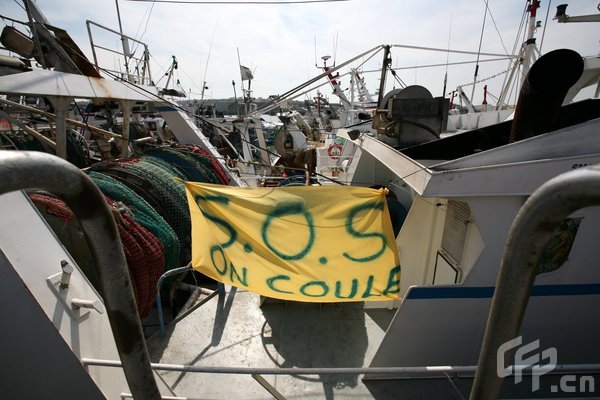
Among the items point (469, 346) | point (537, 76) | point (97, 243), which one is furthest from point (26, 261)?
point (537, 76)

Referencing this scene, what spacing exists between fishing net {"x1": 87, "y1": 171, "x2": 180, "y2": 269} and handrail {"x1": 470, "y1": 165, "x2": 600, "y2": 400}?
15.9 feet

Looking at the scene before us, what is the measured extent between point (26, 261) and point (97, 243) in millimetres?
1991

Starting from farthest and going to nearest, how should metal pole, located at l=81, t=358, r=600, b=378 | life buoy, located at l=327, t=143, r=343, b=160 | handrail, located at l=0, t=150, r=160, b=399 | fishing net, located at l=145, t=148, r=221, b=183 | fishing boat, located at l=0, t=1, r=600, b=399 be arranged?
life buoy, located at l=327, t=143, r=343, b=160 < fishing net, located at l=145, t=148, r=221, b=183 < metal pole, located at l=81, t=358, r=600, b=378 < fishing boat, located at l=0, t=1, r=600, b=399 < handrail, located at l=0, t=150, r=160, b=399

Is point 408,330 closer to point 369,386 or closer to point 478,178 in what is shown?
point 369,386

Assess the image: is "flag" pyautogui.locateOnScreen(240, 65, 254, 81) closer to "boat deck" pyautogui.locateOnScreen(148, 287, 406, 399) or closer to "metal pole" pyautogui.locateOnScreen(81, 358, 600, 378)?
"boat deck" pyautogui.locateOnScreen(148, 287, 406, 399)

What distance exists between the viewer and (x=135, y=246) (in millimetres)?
4188

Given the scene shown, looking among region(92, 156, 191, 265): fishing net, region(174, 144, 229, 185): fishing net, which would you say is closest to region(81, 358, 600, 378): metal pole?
region(92, 156, 191, 265): fishing net

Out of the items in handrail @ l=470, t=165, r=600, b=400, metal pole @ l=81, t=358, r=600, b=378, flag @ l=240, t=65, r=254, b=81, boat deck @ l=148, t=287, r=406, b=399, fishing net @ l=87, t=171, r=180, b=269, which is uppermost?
flag @ l=240, t=65, r=254, b=81

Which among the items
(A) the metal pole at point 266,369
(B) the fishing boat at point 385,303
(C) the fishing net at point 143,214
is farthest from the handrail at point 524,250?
(C) the fishing net at point 143,214

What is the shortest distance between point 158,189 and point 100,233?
5309 mm

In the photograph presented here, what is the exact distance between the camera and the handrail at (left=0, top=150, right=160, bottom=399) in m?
0.88

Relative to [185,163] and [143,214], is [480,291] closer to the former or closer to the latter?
[143,214]

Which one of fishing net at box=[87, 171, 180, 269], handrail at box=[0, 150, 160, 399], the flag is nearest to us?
handrail at box=[0, 150, 160, 399]

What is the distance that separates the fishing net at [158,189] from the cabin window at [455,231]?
16.4ft
